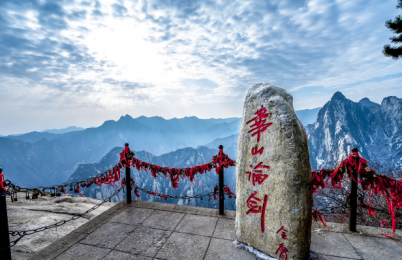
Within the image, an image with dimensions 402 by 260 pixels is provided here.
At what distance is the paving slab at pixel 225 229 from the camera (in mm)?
3997

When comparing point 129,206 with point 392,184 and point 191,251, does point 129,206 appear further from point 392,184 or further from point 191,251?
point 392,184

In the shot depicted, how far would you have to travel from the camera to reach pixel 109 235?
161 inches

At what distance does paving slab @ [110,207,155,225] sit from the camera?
466cm

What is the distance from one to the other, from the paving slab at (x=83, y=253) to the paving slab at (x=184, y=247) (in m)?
1.03

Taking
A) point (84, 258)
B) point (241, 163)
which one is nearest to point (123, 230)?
point (84, 258)

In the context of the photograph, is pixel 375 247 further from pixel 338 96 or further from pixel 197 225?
pixel 338 96

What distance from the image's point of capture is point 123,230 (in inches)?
168

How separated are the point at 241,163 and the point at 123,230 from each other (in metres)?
2.92

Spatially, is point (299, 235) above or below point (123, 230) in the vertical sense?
above

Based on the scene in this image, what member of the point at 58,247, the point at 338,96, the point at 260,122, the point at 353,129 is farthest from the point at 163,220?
the point at 338,96

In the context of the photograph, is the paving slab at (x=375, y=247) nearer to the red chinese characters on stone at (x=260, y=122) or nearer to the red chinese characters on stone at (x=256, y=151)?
the red chinese characters on stone at (x=256, y=151)

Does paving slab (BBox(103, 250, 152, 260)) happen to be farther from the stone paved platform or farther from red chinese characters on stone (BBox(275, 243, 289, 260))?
red chinese characters on stone (BBox(275, 243, 289, 260))

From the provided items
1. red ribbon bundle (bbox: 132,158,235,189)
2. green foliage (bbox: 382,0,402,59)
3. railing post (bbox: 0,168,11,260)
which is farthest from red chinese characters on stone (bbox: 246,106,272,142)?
green foliage (bbox: 382,0,402,59)

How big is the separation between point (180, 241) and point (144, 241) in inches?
27.5
